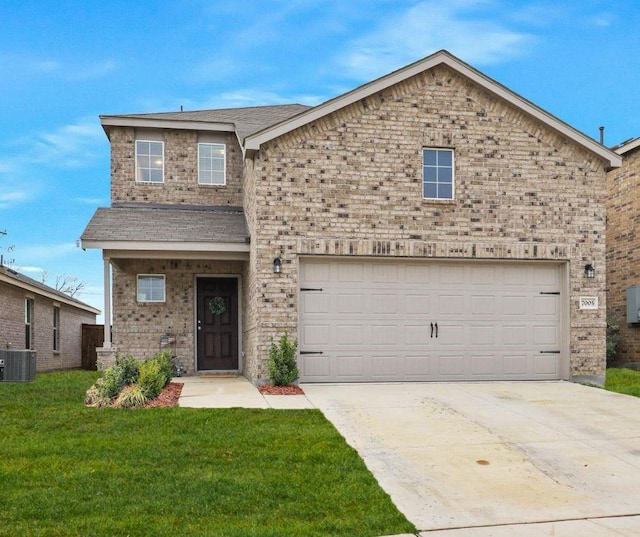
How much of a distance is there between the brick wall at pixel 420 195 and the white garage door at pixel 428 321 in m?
0.37

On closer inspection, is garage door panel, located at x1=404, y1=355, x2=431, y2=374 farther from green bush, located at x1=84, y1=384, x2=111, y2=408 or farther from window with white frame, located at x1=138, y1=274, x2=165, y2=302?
window with white frame, located at x1=138, y1=274, x2=165, y2=302

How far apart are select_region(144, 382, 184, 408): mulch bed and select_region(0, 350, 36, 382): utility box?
384 cm

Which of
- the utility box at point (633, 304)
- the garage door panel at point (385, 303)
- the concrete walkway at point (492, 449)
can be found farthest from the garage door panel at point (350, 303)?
the utility box at point (633, 304)

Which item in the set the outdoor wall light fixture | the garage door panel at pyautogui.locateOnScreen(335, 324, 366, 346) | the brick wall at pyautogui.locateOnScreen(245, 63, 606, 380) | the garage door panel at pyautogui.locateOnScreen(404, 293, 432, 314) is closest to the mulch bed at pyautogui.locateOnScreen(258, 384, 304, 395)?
the brick wall at pyautogui.locateOnScreen(245, 63, 606, 380)

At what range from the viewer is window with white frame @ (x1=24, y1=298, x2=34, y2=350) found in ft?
65.4

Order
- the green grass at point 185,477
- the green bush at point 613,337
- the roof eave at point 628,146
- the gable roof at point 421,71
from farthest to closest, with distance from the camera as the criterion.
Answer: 1. the green bush at point 613,337
2. the roof eave at point 628,146
3. the gable roof at point 421,71
4. the green grass at point 185,477

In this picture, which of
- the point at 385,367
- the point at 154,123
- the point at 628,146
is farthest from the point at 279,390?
the point at 628,146

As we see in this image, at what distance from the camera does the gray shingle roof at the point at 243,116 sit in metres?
16.0

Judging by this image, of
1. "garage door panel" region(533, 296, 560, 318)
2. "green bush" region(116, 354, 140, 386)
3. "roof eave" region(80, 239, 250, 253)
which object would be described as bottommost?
"green bush" region(116, 354, 140, 386)

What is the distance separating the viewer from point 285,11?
13.2 metres

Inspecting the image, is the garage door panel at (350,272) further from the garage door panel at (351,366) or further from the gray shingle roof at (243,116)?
the gray shingle roof at (243,116)

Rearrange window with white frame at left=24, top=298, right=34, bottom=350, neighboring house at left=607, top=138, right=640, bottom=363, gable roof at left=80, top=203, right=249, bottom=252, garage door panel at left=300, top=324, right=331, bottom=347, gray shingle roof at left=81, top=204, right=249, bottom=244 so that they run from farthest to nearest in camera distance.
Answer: window with white frame at left=24, top=298, right=34, bottom=350 < neighboring house at left=607, top=138, right=640, bottom=363 < gray shingle roof at left=81, top=204, right=249, bottom=244 < gable roof at left=80, top=203, right=249, bottom=252 < garage door panel at left=300, top=324, right=331, bottom=347

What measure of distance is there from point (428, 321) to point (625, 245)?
888 cm

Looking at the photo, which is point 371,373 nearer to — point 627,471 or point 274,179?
point 274,179
